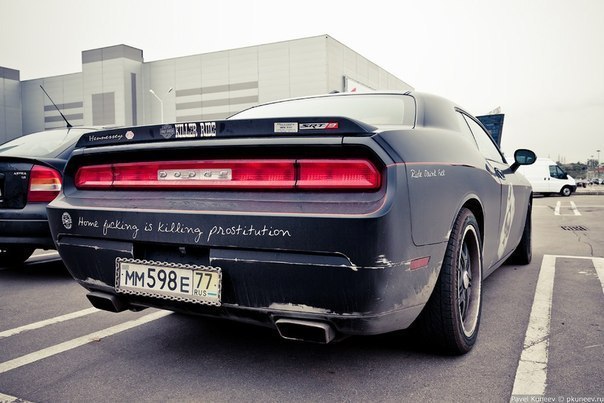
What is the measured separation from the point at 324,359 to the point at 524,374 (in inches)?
35.6

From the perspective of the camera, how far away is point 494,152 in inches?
157

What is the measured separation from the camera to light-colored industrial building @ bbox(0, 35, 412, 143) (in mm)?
48781

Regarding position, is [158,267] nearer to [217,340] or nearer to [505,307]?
[217,340]

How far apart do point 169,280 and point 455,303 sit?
51.1 inches

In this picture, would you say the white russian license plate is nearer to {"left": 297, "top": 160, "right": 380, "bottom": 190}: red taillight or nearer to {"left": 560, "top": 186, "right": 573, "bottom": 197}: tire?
{"left": 297, "top": 160, "right": 380, "bottom": 190}: red taillight

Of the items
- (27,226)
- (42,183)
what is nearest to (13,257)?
(27,226)

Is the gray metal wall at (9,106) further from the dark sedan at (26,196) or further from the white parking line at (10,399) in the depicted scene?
the white parking line at (10,399)

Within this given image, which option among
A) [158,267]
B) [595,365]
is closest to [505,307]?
[595,365]

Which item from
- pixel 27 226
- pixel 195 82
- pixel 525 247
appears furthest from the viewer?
pixel 195 82

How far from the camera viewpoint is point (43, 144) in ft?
15.4

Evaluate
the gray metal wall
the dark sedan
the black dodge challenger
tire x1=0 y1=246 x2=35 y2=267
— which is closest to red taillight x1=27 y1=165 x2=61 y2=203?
the dark sedan

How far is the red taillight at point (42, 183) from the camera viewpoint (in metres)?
4.23

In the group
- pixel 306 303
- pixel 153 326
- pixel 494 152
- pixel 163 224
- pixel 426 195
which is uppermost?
pixel 494 152

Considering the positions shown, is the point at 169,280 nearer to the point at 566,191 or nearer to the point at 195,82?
the point at 566,191
